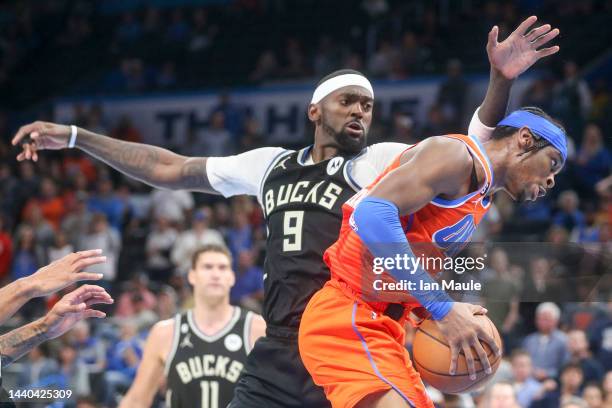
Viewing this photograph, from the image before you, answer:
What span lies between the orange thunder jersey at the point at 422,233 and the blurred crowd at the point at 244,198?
920 millimetres

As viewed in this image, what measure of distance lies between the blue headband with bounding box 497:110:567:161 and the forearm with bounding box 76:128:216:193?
6.46 feet

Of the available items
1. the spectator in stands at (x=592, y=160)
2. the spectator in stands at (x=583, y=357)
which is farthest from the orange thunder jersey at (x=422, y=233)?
the spectator in stands at (x=592, y=160)

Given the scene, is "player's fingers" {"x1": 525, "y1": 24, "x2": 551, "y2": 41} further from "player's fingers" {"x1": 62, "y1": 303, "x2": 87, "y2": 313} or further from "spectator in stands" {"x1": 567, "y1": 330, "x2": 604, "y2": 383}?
"spectator in stands" {"x1": 567, "y1": 330, "x2": 604, "y2": 383}

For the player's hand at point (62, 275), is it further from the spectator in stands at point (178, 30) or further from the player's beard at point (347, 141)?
the spectator in stands at point (178, 30)

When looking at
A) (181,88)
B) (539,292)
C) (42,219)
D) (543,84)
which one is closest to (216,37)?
(181,88)

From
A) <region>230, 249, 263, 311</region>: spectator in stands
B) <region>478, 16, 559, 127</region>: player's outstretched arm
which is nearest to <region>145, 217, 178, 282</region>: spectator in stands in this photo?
<region>230, 249, 263, 311</region>: spectator in stands

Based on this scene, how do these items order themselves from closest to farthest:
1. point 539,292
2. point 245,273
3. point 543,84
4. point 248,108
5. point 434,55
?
point 539,292 < point 245,273 < point 543,84 < point 434,55 < point 248,108

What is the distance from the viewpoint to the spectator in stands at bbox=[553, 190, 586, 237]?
36.8 feet

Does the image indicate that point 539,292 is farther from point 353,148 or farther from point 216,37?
point 216,37

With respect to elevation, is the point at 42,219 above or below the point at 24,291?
above

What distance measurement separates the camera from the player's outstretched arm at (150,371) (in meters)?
6.45

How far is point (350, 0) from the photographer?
696 inches

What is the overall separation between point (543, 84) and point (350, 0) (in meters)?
5.38

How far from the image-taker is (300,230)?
5078mm
